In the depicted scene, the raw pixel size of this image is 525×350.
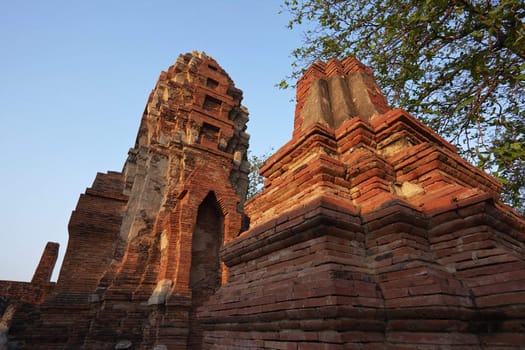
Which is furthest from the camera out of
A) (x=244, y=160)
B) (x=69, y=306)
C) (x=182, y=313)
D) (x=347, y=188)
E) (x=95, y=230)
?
(x=244, y=160)

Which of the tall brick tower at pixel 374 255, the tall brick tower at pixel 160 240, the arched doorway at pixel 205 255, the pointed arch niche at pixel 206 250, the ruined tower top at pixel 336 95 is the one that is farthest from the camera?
the pointed arch niche at pixel 206 250

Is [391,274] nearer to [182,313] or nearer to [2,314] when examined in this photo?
[182,313]

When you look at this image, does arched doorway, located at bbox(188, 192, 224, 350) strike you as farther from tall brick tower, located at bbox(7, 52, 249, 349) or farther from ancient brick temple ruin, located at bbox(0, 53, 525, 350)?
ancient brick temple ruin, located at bbox(0, 53, 525, 350)

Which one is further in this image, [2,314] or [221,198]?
[2,314]

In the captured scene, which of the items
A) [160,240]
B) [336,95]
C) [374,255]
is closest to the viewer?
[374,255]

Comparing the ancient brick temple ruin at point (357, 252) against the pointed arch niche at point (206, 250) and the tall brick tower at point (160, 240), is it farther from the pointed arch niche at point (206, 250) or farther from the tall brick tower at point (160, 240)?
the pointed arch niche at point (206, 250)

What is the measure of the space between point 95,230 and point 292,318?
870 centimetres

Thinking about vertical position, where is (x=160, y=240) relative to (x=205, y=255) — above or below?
above

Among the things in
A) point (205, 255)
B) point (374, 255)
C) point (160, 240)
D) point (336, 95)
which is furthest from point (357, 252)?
point (160, 240)

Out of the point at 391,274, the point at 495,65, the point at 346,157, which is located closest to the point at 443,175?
the point at 346,157

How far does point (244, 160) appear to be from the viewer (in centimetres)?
1125

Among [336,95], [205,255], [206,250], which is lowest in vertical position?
[205,255]

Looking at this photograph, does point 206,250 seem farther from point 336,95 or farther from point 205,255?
point 336,95

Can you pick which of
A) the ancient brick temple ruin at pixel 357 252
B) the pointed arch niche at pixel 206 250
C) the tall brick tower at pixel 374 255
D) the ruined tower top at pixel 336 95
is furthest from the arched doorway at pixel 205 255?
the ruined tower top at pixel 336 95
